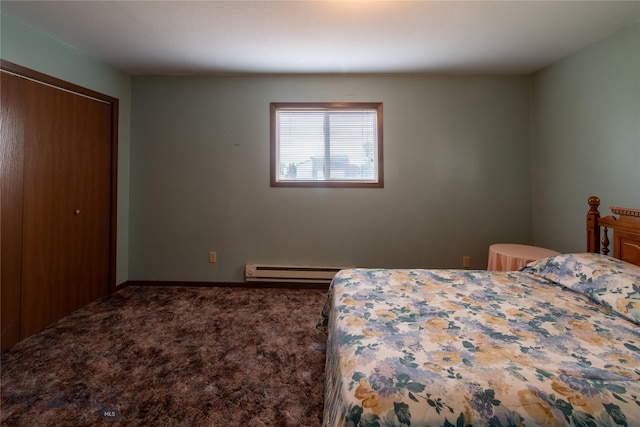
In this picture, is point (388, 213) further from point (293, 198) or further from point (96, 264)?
point (96, 264)

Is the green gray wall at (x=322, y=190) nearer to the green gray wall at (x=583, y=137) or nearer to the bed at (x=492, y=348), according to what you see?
the green gray wall at (x=583, y=137)

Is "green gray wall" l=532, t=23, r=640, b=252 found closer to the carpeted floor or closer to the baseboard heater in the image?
the baseboard heater

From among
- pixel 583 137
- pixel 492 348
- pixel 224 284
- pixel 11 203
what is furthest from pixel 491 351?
pixel 11 203

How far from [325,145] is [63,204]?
2499 mm

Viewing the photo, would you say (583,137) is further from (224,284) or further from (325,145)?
(224,284)

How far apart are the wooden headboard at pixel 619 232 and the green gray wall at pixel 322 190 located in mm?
1033

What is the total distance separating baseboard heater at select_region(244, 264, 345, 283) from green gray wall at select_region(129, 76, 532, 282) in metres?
0.09

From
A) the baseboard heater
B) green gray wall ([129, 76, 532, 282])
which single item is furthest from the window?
the baseboard heater

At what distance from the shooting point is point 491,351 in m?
0.96

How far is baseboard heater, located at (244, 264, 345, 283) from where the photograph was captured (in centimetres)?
304

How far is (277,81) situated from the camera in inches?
120

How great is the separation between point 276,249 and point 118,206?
176 centimetres

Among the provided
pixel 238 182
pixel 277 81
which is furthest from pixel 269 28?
pixel 238 182

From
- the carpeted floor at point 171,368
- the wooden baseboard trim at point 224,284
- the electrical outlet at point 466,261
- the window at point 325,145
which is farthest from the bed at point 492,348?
the window at point 325,145
